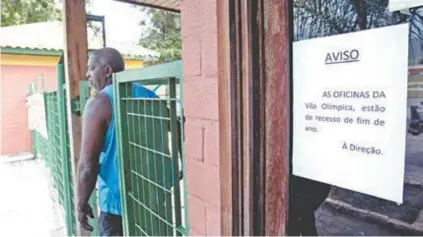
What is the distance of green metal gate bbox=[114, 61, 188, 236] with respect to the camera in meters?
1.59

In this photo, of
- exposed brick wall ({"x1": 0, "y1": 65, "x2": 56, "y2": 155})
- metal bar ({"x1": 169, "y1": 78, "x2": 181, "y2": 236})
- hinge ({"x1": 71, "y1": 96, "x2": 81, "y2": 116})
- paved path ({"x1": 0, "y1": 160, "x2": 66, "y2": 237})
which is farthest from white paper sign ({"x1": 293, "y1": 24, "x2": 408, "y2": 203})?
exposed brick wall ({"x1": 0, "y1": 65, "x2": 56, "y2": 155})

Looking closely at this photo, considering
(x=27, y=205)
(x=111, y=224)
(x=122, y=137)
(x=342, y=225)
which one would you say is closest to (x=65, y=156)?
(x=111, y=224)

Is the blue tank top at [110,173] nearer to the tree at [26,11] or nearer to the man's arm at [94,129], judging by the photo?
the man's arm at [94,129]

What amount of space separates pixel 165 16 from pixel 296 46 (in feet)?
66.2

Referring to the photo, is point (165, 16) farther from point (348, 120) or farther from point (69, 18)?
point (348, 120)

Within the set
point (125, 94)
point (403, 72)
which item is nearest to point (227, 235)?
point (403, 72)

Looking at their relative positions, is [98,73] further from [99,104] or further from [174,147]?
[174,147]

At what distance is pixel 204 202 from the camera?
3.93 ft

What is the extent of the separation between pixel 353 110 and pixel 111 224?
2243 mm

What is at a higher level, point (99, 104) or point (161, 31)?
point (161, 31)

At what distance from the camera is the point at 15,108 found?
980 cm

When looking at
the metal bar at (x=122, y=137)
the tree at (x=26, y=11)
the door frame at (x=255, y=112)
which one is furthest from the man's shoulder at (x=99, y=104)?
the tree at (x=26, y=11)

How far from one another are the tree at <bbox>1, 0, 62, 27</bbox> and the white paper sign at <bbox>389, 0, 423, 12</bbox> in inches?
696

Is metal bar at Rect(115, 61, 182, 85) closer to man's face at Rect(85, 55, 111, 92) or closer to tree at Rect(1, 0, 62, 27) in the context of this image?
man's face at Rect(85, 55, 111, 92)
